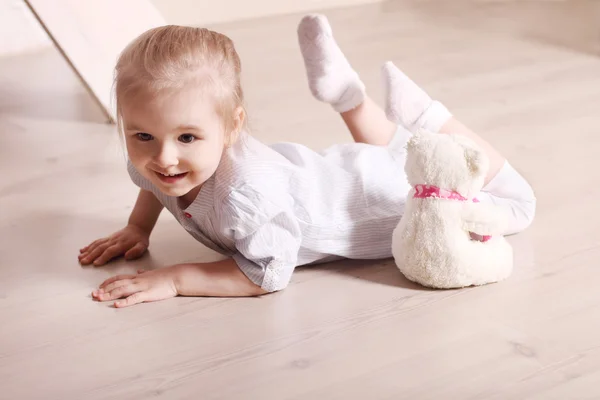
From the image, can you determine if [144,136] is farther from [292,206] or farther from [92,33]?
[92,33]

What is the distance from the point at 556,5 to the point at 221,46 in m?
2.18

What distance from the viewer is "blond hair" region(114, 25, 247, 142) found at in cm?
116

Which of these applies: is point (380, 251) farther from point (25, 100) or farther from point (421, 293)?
point (25, 100)

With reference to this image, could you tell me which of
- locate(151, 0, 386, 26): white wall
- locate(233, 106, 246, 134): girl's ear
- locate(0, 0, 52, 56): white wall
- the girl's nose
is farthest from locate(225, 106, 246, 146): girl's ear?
locate(151, 0, 386, 26): white wall

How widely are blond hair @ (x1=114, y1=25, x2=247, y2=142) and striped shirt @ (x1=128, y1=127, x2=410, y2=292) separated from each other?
11cm

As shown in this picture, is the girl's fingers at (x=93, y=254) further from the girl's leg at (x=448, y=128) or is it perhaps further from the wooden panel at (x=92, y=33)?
A: the wooden panel at (x=92, y=33)

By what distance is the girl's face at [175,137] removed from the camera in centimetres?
117

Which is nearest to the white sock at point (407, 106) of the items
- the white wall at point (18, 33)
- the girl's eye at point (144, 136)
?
the girl's eye at point (144, 136)

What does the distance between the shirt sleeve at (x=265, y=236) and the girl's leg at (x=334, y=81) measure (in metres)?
0.30

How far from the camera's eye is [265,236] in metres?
1.28

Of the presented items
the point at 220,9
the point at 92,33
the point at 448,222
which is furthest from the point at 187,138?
the point at 220,9

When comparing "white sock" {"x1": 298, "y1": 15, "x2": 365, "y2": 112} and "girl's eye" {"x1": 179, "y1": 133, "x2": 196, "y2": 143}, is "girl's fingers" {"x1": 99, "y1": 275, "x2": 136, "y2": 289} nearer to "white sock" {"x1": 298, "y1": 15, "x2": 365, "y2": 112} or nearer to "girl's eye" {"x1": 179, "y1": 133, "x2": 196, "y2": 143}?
"girl's eye" {"x1": 179, "y1": 133, "x2": 196, "y2": 143}

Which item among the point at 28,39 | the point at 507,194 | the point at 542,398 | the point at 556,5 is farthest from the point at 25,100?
the point at 556,5

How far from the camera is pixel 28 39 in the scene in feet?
9.04
